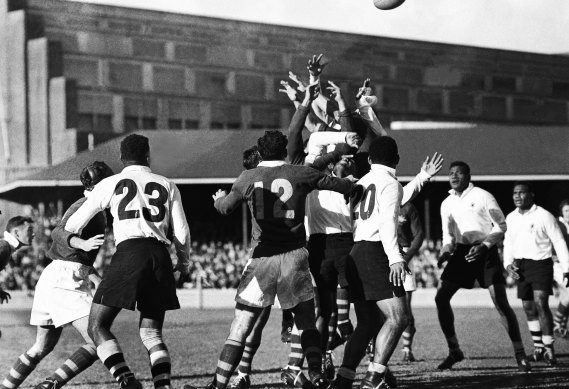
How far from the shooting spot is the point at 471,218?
1130cm

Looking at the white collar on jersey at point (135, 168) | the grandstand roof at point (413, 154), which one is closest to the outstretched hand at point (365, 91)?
the white collar on jersey at point (135, 168)

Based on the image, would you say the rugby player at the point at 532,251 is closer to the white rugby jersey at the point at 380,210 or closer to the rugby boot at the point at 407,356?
the rugby boot at the point at 407,356

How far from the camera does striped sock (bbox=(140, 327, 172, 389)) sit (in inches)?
304

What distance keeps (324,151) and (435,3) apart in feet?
108

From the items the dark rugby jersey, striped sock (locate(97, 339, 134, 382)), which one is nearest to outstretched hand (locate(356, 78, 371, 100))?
the dark rugby jersey

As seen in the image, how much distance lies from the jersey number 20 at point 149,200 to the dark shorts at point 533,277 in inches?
224

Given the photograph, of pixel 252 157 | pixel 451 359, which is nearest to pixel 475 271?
pixel 451 359

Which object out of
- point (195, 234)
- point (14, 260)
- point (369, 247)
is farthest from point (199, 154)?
point (369, 247)

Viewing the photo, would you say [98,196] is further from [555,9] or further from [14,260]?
[555,9]

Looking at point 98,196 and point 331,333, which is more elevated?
point 98,196

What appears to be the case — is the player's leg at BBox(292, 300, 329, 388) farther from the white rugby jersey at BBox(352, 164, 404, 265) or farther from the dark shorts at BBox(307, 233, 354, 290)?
the dark shorts at BBox(307, 233, 354, 290)

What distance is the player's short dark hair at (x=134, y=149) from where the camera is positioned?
26.3 ft

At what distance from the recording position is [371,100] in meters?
9.78

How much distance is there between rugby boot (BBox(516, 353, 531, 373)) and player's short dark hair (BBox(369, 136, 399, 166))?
3266 millimetres
